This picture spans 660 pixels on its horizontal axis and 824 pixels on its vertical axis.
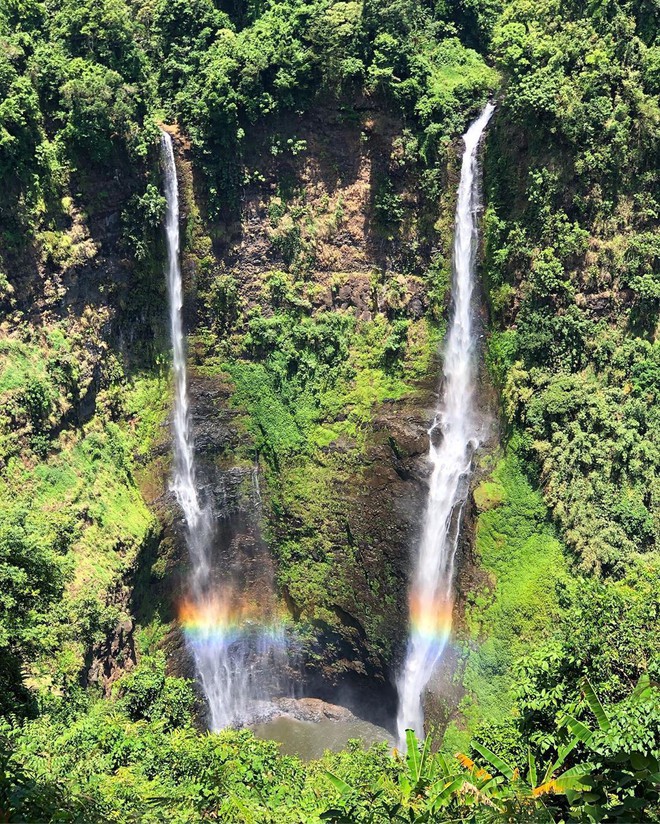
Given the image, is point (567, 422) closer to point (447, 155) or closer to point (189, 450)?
point (447, 155)

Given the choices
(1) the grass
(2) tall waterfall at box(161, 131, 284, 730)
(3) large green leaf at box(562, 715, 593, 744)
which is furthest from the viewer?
(2) tall waterfall at box(161, 131, 284, 730)

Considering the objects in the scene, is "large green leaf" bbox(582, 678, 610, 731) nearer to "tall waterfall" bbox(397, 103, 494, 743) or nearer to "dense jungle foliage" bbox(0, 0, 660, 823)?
"dense jungle foliage" bbox(0, 0, 660, 823)

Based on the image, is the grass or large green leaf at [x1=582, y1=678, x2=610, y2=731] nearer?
large green leaf at [x1=582, y1=678, x2=610, y2=731]

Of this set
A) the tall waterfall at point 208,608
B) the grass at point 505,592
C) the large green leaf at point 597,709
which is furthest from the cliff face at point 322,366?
the large green leaf at point 597,709

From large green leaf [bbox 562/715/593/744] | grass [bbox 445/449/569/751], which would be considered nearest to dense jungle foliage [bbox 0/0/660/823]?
grass [bbox 445/449/569/751]

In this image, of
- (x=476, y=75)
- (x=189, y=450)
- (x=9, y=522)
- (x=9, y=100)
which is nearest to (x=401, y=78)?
(x=476, y=75)
